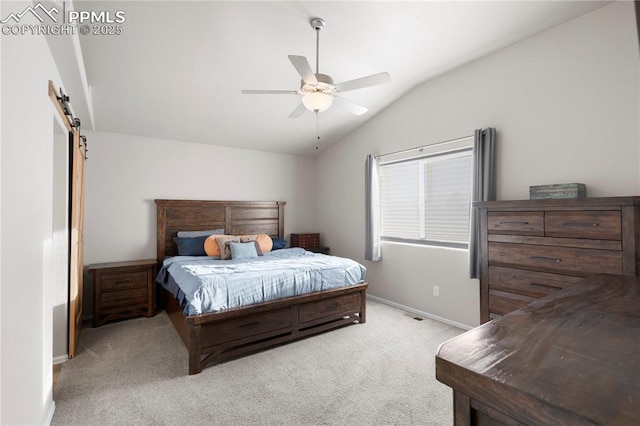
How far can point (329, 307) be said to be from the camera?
131 inches

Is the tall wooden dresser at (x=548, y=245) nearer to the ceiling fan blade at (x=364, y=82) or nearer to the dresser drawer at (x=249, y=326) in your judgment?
the ceiling fan blade at (x=364, y=82)

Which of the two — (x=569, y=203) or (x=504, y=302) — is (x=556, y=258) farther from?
(x=504, y=302)

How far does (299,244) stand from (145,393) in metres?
3.27

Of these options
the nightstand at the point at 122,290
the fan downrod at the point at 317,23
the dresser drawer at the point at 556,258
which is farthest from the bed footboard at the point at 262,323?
the fan downrod at the point at 317,23

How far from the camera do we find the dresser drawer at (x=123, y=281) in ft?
11.7

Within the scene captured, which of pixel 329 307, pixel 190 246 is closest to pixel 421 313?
pixel 329 307

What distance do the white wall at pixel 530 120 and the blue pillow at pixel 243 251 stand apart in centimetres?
184

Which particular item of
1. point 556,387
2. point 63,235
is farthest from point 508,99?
point 63,235

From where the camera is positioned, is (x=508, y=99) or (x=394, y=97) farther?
(x=394, y=97)

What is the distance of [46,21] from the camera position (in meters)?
1.73

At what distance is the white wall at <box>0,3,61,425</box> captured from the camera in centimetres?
122

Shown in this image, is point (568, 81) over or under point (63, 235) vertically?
over

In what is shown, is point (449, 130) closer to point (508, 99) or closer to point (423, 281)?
point (508, 99)

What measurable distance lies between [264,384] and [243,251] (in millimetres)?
1929
